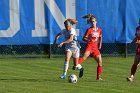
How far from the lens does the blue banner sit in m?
23.3

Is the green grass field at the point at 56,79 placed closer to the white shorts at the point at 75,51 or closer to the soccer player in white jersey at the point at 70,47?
the soccer player in white jersey at the point at 70,47

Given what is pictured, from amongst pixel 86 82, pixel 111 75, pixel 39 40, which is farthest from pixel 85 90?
pixel 39 40

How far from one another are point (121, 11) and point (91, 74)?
8.43m

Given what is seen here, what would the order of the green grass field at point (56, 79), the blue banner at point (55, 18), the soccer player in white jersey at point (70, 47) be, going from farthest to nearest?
the blue banner at point (55, 18) < the soccer player in white jersey at point (70, 47) < the green grass field at point (56, 79)

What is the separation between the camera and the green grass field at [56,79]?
12250 mm

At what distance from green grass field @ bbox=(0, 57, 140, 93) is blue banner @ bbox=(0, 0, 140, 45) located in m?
2.07

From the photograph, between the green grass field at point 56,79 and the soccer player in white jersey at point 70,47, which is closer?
the green grass field at point 56,79

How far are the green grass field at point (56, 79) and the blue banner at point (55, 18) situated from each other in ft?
6.79

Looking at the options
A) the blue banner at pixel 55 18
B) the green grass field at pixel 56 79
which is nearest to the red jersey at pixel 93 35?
the green grass field at pixel 56 79

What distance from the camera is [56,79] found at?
1495 centimetres

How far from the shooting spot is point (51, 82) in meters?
14.0

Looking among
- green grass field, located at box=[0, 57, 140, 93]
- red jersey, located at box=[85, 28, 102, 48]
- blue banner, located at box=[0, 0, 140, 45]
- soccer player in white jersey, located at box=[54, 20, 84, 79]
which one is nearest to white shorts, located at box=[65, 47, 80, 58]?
soccer player in white jersey, located at box=[54, 20, 84, 79]

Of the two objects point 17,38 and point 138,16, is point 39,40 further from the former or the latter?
point 138,16

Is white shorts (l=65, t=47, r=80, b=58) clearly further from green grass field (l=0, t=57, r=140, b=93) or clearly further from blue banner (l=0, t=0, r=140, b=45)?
blue banner (l=0, t=0, r=140, b=45)
